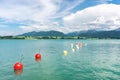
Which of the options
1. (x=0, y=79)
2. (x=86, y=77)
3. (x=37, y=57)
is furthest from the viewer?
(x=37, y=57)

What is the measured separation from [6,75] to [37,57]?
22.0 meters

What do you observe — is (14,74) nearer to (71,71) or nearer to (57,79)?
(57,79)

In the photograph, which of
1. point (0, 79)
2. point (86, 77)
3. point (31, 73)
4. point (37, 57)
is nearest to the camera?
point (0, 79)

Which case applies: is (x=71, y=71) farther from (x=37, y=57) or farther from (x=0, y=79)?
(x=37, y=57)

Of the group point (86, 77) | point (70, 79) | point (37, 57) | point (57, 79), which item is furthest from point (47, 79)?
point (37, 57)

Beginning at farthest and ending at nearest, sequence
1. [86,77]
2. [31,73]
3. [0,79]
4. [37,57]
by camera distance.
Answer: [37,57] < [31,73] < [86,77] < [0,79]

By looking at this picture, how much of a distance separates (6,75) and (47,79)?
8.16 m

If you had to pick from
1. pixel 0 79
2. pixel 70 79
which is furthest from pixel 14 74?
pixel 70 79

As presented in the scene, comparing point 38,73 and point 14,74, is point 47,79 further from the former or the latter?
point 14,74

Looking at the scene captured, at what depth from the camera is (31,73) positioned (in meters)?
37.7

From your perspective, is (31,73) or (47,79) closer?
(47,79)

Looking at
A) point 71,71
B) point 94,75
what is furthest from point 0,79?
point 94,75

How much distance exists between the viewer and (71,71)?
39.9 m

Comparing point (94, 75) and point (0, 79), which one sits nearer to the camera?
point (0, 79)
